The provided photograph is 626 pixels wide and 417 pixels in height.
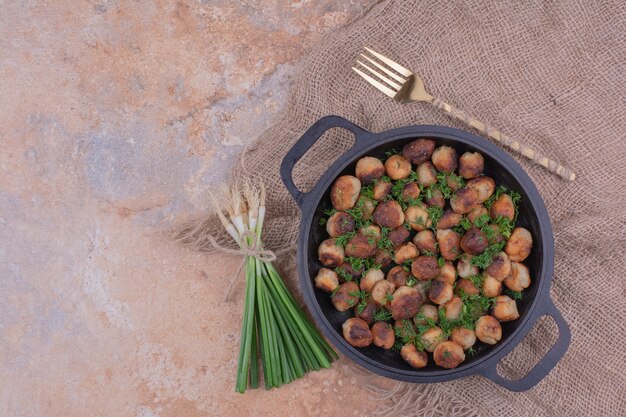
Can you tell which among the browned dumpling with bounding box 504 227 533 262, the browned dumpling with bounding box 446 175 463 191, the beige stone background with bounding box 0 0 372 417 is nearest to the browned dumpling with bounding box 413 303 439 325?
the browned dumpling with bounding box 504 227 533 262

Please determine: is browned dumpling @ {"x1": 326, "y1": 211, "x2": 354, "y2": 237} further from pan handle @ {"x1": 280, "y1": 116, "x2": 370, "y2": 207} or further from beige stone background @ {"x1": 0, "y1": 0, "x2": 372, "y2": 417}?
beige stone background @ {"x1": 0, "y1": 0, "x2": 372, "y2": 417}

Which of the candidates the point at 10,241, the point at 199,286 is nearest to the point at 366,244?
the point at 199,286

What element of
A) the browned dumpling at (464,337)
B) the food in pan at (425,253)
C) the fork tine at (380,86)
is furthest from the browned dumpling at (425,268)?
the fork tine at (380,86)

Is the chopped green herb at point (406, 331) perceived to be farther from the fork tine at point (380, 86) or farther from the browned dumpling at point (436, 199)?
the fork tine at point (380, 86)

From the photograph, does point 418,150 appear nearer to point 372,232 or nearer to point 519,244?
point 372,232

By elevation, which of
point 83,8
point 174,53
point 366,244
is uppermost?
point 83,8

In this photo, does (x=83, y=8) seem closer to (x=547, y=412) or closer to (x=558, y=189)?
(x=558, y=189)

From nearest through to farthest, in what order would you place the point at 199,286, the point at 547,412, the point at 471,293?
1. the point at 471,293
2. the point at 547,412
3. the point at 199,286

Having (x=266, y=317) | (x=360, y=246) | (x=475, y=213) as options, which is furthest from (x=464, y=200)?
(x=266, y=317)
